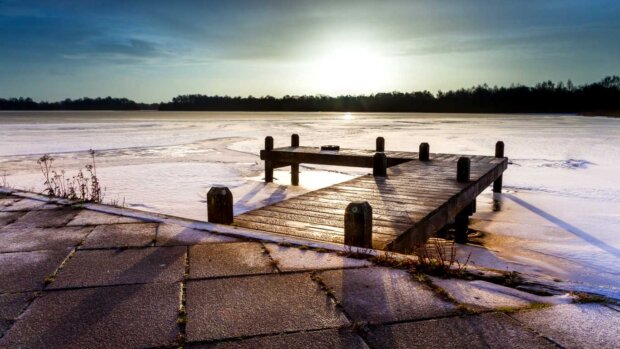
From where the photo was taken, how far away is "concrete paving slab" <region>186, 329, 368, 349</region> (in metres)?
2.52

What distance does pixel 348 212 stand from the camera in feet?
14.6

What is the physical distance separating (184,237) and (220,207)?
2.32ft

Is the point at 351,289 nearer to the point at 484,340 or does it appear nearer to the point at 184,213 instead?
the point at 484,340

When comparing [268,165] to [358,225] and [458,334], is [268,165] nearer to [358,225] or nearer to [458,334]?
[358,225]

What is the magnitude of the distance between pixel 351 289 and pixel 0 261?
→ 310 centimetres

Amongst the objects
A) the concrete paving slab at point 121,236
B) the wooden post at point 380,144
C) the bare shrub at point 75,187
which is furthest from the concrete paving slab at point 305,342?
the wooden post at point 380,144

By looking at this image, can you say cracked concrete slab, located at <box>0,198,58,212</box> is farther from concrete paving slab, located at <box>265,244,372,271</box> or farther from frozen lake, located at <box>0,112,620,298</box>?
concrete paving slab, located at <box>265,244,372,271</box>

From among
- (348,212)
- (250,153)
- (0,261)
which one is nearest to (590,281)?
(348,212)

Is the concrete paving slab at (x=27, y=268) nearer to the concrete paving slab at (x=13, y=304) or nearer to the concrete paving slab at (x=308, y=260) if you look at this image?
the concrete paving slab at (x=13, y=304)

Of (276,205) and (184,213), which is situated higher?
(276,205)

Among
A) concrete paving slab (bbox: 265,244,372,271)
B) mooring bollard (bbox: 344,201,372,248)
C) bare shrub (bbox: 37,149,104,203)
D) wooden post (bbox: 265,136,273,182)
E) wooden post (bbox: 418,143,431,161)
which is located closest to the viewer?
concrete paving slab (bbox: 265,244,372,271)

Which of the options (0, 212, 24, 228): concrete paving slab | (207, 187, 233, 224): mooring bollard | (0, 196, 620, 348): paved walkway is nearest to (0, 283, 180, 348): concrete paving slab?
(0, 196, 620, 348): paved walkway

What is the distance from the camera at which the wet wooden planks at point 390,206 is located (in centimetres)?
510

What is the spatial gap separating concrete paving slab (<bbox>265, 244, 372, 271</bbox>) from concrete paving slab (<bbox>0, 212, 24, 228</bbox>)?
3470 millimetres
